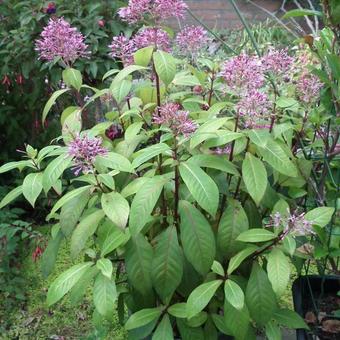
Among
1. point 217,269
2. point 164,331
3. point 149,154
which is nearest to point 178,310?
point 164,331

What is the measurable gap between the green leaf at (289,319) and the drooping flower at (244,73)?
744mm

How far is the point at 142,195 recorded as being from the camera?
143 cm

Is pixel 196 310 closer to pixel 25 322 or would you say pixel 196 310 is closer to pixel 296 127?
pixel 296 127

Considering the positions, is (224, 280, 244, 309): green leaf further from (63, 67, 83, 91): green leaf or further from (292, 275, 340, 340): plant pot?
(63, 67, 83, 91): green leaf

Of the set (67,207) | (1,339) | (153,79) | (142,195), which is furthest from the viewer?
(1,339)

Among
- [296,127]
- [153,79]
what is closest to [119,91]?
[153,79]

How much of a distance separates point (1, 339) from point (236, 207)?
1433 millimetres

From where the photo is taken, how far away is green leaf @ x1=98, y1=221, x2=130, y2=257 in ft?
5.06

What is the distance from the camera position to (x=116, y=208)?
145cm

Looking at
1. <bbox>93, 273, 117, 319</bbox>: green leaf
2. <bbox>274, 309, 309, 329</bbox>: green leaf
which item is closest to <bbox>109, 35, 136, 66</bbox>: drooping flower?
<bbox>93, 273, 117, 319</bbox>: green leaf

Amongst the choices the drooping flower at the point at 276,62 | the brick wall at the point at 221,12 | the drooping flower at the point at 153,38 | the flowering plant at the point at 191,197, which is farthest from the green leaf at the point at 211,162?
the brick wall at the point at 221,12

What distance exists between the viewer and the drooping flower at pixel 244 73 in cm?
152

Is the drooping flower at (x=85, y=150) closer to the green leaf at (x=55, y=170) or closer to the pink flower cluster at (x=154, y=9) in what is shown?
the green leaf at (x=55, y=170)

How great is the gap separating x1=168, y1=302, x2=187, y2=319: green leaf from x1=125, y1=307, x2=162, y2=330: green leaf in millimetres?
38
